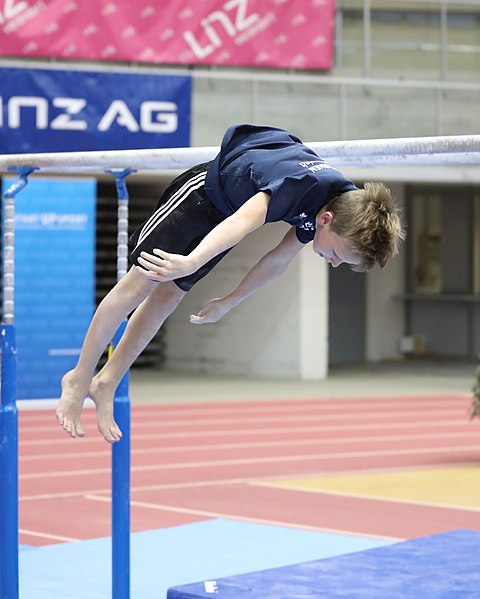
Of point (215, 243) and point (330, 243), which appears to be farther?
point (330, 243)

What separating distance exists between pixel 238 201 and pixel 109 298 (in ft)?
2.08

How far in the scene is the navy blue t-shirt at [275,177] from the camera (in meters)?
4.15

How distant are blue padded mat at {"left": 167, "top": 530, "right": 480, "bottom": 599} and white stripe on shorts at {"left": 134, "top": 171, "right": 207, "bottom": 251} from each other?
138 centimetres

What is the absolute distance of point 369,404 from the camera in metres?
14.6

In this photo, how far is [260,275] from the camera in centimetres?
470

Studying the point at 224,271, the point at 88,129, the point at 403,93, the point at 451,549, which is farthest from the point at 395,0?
the point at 451,549

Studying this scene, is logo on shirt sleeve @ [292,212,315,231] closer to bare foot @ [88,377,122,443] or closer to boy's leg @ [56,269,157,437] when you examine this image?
boy's leg @ [56,269,157,437]

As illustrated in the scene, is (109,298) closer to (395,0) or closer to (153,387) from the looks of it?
(153,387)

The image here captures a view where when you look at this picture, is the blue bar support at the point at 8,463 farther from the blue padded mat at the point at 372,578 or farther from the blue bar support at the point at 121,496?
the blue padded mat at the point at 372,578

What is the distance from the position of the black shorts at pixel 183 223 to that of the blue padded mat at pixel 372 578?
1237 millimetres

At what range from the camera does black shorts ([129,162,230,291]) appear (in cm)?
450

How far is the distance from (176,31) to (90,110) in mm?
2368

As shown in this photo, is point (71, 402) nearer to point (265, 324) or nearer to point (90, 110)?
point (90, 110)

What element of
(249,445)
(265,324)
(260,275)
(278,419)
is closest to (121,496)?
(260,275)
